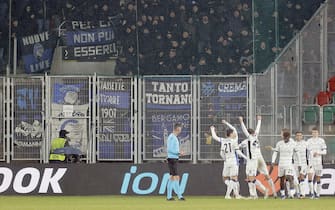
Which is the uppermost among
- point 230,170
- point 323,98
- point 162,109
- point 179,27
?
point 179,27

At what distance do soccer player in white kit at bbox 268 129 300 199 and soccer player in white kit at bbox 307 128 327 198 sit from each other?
75 centimetres

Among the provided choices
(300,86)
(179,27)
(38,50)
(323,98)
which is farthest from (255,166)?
(38,50)

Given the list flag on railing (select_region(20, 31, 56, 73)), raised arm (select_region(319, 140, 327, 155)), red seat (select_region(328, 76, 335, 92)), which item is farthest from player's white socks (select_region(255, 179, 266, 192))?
flag on railing (select_region(20, 31, 56, 73))

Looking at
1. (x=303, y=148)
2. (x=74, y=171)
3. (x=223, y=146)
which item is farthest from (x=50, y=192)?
(x=303, y=148)

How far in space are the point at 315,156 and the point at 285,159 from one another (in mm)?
1173

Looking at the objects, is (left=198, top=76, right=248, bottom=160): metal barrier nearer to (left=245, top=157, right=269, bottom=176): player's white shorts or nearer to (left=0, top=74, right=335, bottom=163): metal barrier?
(left=0, top=74, right=335, bottom=163): metal barrier

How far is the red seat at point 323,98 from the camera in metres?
35.7

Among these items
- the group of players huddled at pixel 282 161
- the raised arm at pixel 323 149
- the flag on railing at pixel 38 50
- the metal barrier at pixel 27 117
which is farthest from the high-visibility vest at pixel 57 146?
the raised arm at pixel 323 149

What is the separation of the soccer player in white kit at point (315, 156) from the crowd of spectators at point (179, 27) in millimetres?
5261

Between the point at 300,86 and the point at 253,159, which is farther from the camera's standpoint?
the point at 300,86

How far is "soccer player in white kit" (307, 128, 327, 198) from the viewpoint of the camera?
105 ft

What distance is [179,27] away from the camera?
38.0 meters

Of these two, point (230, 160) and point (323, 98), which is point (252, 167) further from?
point (323, 98)

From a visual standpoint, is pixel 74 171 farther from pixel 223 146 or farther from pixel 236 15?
pixel 236 15
